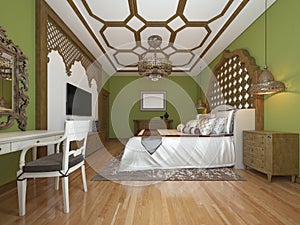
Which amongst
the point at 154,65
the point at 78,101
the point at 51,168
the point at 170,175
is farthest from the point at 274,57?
the point at 78,101

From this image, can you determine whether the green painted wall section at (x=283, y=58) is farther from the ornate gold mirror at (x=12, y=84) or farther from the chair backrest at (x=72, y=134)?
the ornate gold mirror at (x=12, y=84)

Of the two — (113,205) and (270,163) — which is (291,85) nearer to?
(270,163)

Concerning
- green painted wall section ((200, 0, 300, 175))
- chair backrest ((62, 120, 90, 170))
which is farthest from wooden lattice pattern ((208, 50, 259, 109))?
chair backrest ((62, 120, 90, 170))

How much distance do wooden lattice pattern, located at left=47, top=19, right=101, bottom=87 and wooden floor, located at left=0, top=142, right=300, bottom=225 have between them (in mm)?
2321

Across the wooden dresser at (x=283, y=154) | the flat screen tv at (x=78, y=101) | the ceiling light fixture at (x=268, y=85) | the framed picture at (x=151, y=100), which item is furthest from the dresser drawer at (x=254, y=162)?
the framed picture at (x=151, y=100)

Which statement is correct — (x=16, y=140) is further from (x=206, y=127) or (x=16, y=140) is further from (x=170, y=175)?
(x=206, y=127)

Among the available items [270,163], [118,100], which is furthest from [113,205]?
[118,100]

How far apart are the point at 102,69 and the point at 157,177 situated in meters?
5.22

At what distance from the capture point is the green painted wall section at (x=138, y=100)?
8.36 metres

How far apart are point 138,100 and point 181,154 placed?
511 cm

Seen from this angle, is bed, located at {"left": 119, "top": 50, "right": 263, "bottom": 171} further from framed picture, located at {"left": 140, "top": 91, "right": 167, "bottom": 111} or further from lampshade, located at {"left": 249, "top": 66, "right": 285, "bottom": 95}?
framed picture, located at {"left": 140, "top": 91, "right": 167, "bottom": 111}

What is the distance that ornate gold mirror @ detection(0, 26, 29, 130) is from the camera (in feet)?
8.05

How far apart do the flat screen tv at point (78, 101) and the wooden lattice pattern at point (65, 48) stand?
43 cm

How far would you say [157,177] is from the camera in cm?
308
